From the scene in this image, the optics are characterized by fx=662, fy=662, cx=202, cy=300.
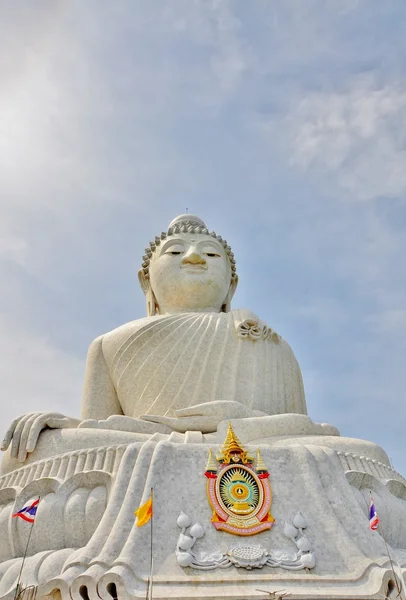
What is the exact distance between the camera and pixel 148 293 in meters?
12.3

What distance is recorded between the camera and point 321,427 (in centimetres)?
828

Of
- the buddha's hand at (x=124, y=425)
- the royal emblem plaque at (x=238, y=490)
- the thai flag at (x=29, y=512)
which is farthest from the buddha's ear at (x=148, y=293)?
the thai flag at (x=29, y=512)

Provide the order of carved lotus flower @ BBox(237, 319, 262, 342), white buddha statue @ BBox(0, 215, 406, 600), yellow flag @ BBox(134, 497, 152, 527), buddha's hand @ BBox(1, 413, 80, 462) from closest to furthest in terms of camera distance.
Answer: white buddha statue @ BBox(0, 215, 406, 600) < yellow flag @ BBox(134, 497, 152, 527) < buddha's hand @ BBox(1, 413, 80, 462) < carved lotus flower @ BBox(237, 319, 262, 342)

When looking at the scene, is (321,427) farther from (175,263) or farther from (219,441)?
(175,263)

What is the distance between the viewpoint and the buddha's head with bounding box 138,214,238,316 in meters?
11.5

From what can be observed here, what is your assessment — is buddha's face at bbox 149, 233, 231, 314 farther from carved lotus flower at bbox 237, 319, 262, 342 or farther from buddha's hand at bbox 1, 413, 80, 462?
buddha's hand at bbox 1, 413, 80, 462

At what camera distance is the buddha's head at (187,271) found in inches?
453

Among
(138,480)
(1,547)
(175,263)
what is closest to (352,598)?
(138,480)

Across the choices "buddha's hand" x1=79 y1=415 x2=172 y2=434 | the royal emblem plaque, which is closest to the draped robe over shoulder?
"buddha's hand" x1=79 y1=415 x2=172 y2=434

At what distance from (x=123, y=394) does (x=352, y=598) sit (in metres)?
5.22

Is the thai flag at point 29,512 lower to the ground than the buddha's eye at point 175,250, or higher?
lower

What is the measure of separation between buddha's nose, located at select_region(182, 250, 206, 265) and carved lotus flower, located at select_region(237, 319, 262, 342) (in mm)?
1662

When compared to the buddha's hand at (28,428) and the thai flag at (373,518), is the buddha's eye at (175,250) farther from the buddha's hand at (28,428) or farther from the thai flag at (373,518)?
the thai flag at (373,518)

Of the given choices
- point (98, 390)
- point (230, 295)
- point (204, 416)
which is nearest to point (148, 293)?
point (230, 295)
